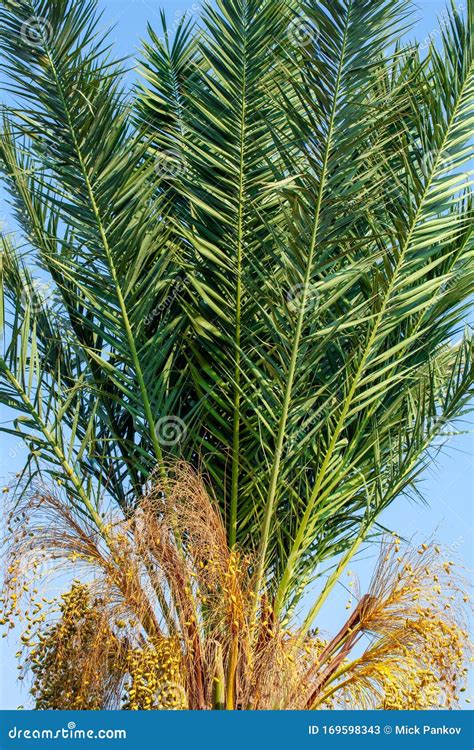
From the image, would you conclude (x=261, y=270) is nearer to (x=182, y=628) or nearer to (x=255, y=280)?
(x=255, y=280)

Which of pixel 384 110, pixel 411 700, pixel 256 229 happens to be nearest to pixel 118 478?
pixel 256 229

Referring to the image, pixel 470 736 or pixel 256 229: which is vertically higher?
pixel 256 229

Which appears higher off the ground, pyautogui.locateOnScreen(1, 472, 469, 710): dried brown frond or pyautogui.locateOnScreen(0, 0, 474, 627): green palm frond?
pyautogui.locateOnScreen(0, 0, 474, 627): green palm frond

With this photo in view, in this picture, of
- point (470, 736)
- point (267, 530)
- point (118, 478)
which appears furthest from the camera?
point (118, 478)

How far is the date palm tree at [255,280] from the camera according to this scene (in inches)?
208

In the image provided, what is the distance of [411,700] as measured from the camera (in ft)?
16.9

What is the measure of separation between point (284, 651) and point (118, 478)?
Answer: 177cm

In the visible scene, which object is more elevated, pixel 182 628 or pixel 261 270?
pixel 261 270

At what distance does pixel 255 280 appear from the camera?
590cm

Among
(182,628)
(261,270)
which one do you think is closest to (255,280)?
(261,270)

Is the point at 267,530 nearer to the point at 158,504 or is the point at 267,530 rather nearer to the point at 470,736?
the point at 158,504

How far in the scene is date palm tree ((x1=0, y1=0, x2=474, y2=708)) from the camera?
5273mm

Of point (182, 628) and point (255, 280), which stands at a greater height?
point (255, 280)

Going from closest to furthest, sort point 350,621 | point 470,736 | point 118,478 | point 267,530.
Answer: point 470,736
point 267,530
point 350,621
point 118,478
